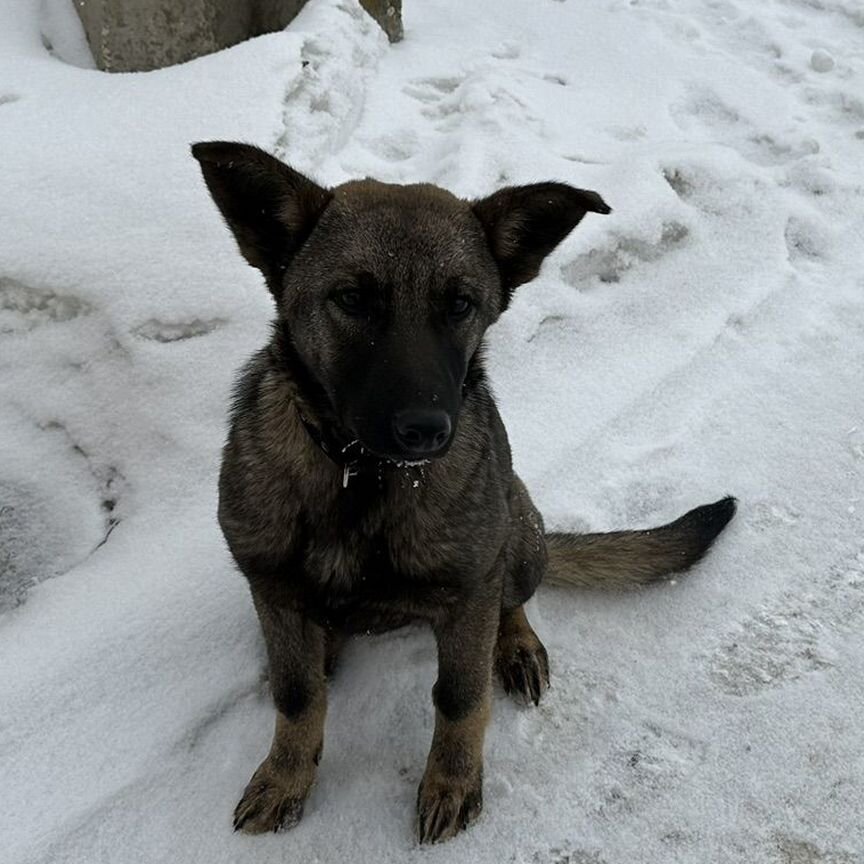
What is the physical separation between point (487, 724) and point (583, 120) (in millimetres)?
Result: 4127

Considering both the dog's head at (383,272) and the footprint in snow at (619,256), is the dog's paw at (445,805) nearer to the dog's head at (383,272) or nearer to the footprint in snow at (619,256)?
the dog's head at (383,272)

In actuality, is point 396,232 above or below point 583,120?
above

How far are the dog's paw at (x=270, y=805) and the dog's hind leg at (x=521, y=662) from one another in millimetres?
701

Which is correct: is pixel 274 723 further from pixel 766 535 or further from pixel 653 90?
pixel 653 90

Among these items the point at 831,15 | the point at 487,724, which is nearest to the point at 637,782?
the point at 487,724

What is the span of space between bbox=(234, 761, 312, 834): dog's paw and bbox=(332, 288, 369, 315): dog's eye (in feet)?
4.27

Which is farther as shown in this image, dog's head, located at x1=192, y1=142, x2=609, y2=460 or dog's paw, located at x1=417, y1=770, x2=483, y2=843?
dog's paw, located at x1=417, y1=770, x2=483, y2=843

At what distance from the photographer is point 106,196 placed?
398cm

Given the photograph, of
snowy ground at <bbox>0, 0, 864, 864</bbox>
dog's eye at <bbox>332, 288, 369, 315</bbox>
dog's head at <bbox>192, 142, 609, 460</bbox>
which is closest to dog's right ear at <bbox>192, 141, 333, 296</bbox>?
dog's head at <bbox>192, 142, 609, 460</bbox>

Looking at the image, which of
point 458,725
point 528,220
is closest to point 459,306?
point 528,220

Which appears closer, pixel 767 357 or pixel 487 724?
pixel 487 724

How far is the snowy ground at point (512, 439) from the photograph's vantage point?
8.25 ft

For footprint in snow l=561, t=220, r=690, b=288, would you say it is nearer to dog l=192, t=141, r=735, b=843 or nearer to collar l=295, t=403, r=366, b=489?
dog l=192, t=141, r=735, b=843

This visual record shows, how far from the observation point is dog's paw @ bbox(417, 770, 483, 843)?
2.41 m
